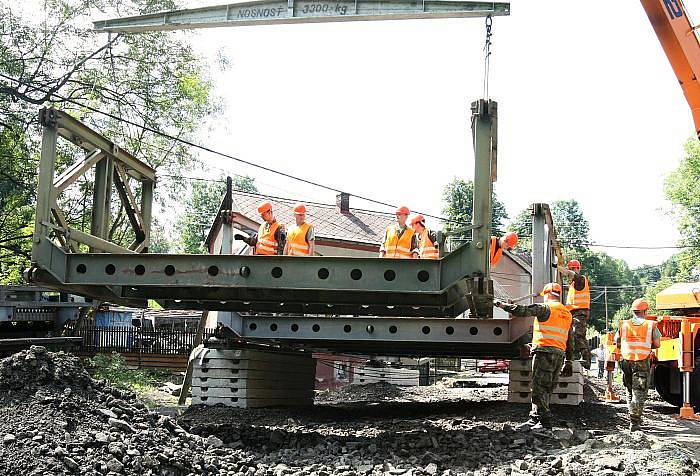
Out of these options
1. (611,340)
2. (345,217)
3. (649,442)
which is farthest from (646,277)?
(649,442)

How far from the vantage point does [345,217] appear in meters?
36.2

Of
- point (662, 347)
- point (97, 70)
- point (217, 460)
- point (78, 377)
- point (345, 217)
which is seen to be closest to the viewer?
point (217, 460)

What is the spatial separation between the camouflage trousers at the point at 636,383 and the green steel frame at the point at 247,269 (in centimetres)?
353

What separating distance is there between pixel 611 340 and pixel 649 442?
918cm

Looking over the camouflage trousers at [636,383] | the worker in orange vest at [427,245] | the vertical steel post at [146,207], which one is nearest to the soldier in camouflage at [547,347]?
the worker in orange vest at [427,245]

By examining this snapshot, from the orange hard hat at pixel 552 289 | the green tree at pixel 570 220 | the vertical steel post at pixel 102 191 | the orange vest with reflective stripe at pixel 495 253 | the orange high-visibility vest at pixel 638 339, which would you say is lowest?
the orange high-visibility vest at pixel 638 339

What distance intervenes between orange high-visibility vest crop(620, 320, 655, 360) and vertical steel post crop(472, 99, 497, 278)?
5155 mm

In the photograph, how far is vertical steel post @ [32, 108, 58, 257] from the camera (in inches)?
345

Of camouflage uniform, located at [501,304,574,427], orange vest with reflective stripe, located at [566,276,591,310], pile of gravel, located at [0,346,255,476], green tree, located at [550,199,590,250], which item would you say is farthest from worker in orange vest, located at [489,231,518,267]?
green tree, located at [550,199,590,250]

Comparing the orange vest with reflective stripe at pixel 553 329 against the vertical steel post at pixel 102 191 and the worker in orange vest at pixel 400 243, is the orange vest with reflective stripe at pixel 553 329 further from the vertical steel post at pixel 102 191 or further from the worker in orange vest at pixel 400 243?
the vertical steel post at pixel 102 191

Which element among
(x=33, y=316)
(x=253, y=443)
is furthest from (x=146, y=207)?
(x=253, y=443)

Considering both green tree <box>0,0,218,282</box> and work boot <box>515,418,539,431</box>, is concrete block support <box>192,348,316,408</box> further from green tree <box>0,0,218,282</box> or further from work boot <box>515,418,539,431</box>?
green tree <box>0,0,218,282</box>

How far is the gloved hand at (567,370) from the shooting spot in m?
11.3

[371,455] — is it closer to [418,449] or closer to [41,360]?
[418,449]
